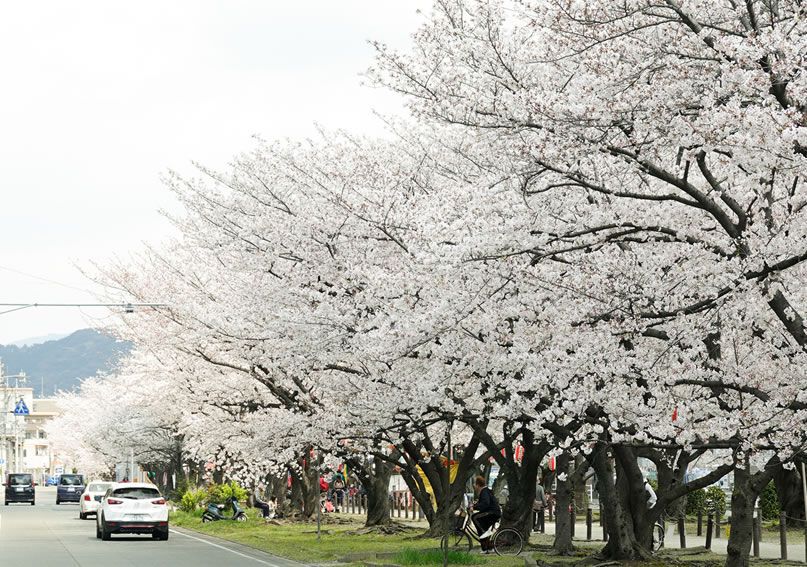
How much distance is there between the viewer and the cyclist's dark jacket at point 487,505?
80.2ft

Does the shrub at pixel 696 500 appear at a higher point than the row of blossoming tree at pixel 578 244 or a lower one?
lower

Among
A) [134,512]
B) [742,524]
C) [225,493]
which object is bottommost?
[225,493]

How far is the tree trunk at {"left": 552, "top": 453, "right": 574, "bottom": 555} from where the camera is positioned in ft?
78.1

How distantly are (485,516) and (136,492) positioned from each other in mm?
11021

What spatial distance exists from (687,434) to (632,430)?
2.83 metres

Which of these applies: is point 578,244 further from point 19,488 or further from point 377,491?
point 19,488

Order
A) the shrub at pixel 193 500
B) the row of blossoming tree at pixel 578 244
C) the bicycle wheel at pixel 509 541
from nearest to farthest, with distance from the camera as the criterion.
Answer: the row of blossoming tree at pixel 578 244 < the bicycle wheel at pixel 509 541 < the shrub at pixel 193 500

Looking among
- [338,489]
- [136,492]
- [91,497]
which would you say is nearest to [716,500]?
[136,492]

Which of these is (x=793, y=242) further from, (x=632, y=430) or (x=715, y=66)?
(x=632, y=430)

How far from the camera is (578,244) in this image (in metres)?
14.3

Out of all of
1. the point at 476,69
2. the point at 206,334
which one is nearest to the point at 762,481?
the point at 476,69

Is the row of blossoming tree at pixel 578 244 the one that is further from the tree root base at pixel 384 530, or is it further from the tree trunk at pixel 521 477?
the tree root base at pixel 384 530

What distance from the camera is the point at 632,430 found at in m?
17.0

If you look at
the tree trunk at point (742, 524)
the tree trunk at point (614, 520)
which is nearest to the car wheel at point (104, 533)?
the tree trunk at point (614, 520)
